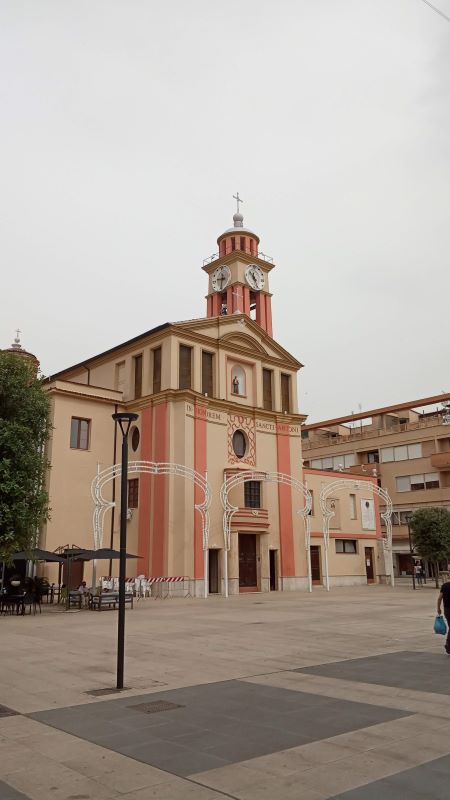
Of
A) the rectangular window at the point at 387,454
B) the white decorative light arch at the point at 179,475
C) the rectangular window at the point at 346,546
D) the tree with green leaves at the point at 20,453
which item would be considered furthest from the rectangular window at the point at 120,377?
the rectangular window at the point at 387,454

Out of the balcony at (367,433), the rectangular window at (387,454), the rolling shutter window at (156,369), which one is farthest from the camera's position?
the rectangular window at (387,454)

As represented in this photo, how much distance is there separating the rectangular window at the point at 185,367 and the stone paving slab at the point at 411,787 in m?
29.7

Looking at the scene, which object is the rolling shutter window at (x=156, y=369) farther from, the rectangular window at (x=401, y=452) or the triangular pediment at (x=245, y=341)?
the rectangular window at (x=401, y=452)

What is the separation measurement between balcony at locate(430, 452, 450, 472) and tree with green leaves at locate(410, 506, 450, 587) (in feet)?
52.8

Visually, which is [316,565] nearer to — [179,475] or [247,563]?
[247,563]

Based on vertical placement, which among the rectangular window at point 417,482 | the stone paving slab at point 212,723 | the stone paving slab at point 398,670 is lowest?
the stone paving slab at point 398,670

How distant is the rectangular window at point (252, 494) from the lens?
3584 cm

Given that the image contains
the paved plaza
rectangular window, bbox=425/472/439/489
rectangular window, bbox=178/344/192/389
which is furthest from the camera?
rectangular window, bbox=425/472/439/489

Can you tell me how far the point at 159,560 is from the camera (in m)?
31.2

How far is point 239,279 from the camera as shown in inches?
1642

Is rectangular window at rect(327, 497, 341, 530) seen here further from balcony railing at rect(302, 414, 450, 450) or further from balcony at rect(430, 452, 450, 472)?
balcony railing at rect(302, 414, 450, 450)

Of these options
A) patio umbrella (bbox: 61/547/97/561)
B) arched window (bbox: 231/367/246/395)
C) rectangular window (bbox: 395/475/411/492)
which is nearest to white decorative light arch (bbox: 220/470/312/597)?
arched window (bbox: 231/367/246/395)

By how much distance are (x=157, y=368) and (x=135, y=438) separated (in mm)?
4063

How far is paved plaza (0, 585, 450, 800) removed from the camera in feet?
16.4
